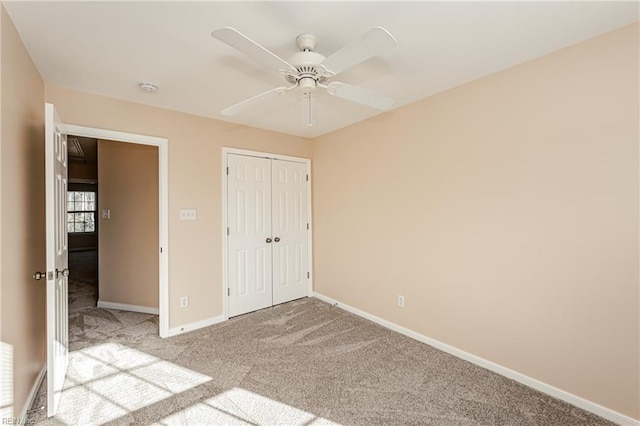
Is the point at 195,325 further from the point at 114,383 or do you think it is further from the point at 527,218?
the point at 527,218

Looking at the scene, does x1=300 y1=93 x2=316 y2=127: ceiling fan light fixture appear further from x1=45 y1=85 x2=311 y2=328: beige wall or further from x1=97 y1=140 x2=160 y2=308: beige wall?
x1=97 y1=140 x2=160 y2=308: beige wall

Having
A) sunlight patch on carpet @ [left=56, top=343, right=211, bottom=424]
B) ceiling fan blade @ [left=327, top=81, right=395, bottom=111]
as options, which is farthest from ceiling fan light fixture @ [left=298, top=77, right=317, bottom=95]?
sunlight patch on carpet @ [left=56, top=343, right=211, bottom=424]

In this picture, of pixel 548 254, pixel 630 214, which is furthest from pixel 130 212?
pixel 630 214

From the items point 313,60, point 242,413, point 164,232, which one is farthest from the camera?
point 164,232

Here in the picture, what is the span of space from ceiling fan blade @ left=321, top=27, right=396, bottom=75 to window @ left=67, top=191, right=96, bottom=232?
9478 mm

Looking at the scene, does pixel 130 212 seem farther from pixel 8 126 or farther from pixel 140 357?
pixel 8 126

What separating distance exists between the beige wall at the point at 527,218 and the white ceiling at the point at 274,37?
0.30 meters

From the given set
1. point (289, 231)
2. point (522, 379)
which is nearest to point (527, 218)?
point (522, 379)

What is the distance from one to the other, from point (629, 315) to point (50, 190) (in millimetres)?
3538

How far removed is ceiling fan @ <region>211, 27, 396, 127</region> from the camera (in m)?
1.25

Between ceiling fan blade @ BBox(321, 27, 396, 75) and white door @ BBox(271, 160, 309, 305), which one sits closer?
ceiling fan blade @ BBox(321, 27, 396, 75)

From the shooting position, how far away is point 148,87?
7.94ft

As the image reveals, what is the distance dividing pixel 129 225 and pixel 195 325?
1.63m

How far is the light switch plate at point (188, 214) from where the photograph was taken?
303 cm
